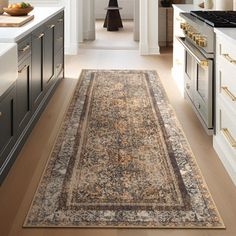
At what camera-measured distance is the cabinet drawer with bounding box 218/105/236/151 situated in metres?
2.80

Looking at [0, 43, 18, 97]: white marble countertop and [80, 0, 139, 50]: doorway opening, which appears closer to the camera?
[0, 43, 18, 97]: white marble countertop

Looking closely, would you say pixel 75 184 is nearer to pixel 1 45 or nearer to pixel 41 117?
pixel 1 45

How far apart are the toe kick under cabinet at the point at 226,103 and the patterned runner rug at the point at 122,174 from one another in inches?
8.2

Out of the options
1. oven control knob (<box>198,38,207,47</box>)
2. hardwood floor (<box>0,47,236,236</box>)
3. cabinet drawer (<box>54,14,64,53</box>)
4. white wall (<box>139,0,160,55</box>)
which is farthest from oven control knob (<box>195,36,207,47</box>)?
white wall (<box>139,0,160,55</box>)

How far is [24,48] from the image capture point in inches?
127

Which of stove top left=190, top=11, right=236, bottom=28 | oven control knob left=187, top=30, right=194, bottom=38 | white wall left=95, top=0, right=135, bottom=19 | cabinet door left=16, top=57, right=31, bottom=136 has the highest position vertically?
white wall left=95, top=0, right=135, bottom=19

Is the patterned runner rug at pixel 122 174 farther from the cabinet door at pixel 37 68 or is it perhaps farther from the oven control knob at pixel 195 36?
the oven control knob at pixel 195 36

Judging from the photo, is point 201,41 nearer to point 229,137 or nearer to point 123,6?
point 229,137

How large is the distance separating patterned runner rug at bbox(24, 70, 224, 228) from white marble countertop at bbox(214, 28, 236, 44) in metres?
0.83

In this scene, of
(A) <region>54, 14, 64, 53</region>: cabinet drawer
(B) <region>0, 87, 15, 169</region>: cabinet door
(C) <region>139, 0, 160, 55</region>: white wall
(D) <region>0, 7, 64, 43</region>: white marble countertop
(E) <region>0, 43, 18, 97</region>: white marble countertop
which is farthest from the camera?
(C) <region>139, 0, 160, 55</region>: white wall

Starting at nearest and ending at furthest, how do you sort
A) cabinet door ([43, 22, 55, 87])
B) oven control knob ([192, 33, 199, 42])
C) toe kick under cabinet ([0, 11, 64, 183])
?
toe kick under cabinet ([0, 11, 64, 183]) → oven control knob ([192, 33, 199, 42]) → cabinet door ([43, 22, 55, 87])

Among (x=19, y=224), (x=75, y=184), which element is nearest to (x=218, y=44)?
(x=75, y=184)

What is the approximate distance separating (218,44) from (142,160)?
943 mm

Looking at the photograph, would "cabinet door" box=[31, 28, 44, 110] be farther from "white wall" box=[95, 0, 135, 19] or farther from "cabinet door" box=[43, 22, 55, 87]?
"white wall" box=[95, 0, 135, 19]
